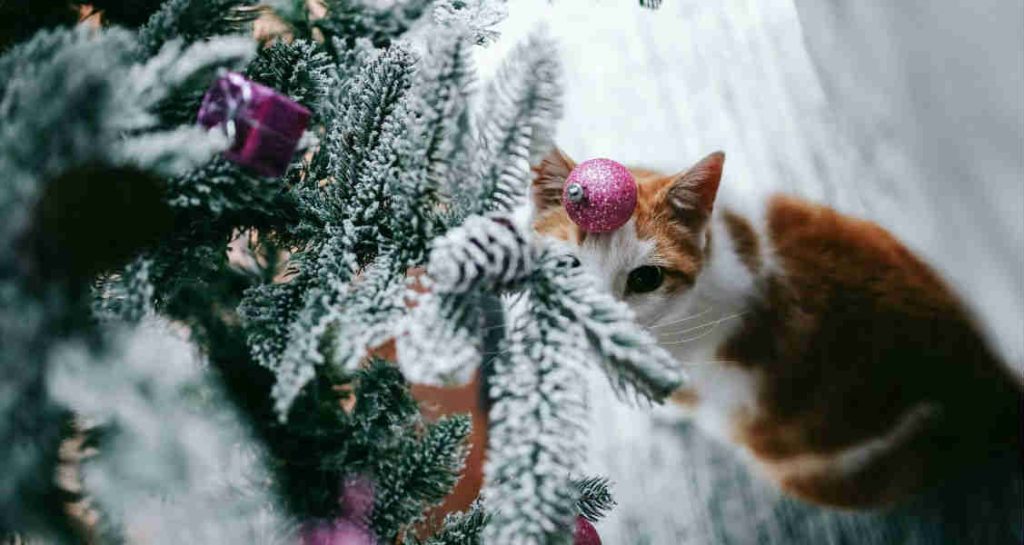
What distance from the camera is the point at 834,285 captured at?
0.71 metres

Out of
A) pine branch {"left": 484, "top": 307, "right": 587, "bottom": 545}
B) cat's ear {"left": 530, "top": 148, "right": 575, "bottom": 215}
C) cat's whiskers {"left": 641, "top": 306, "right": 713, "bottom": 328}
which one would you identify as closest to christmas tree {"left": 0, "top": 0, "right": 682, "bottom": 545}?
pine branch {"left": 484, "top": 307, "right": 587, "bottom": 545}

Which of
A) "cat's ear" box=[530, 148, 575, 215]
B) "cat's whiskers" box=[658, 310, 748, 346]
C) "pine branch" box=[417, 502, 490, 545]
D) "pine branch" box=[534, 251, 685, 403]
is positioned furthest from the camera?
"cat's whiskers" box=[658, 310, 748, 346]

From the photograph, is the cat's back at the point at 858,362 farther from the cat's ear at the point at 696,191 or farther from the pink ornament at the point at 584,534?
the pink ornament at the point at 584,534

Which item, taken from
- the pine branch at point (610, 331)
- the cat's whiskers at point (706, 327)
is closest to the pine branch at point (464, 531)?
the pine branch at point (610, 331)

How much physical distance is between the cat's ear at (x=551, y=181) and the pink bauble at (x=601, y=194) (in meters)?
0.09

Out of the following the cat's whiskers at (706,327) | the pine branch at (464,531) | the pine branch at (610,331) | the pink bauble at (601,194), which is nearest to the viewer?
the pine branch at (610,331)

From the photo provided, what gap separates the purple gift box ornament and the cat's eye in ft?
1.28

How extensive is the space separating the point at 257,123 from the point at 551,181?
353mm

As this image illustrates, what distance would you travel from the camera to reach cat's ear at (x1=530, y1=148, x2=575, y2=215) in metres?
0.56

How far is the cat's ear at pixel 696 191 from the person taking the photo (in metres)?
0.59

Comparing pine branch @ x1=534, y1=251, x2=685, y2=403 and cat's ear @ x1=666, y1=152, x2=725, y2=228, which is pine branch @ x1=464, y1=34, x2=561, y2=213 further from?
cat's ear @ x1=666, y1=152, x2=725, y2=228

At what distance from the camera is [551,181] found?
58 cm

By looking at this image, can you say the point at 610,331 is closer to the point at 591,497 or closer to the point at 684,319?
the point at 591,497

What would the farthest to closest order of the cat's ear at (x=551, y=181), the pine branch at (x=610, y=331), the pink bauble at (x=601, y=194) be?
the cat's ear at (x=551, y=181), the pink bauble at (x=601, y=194), the pine branch at (x=610, y=331)
